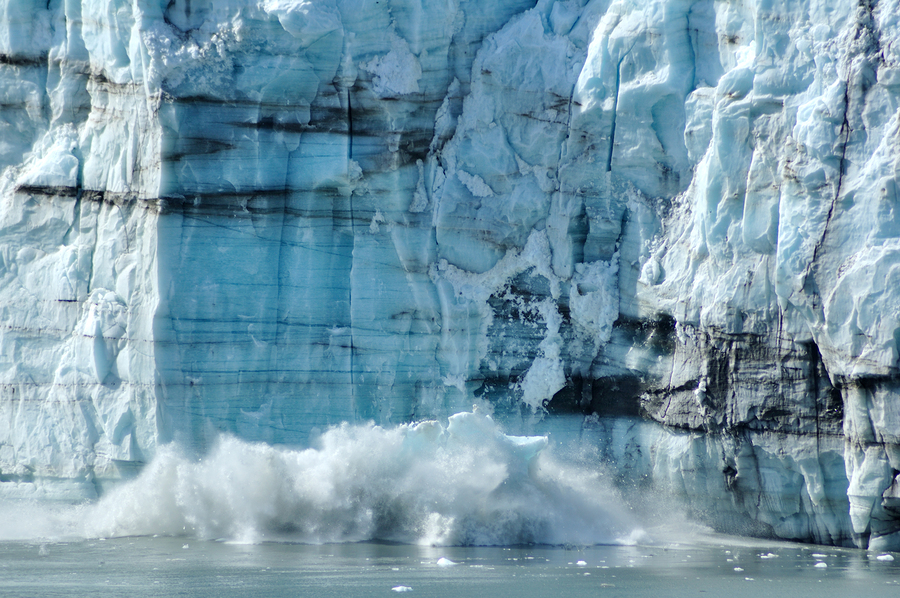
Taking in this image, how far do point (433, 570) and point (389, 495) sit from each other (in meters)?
1.87

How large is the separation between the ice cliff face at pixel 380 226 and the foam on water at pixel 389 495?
0.59m

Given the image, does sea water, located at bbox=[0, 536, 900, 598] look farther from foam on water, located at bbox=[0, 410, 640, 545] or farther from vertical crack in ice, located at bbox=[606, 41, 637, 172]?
vertical crack in ice, located at bbox=[606, 41, 637, 172]

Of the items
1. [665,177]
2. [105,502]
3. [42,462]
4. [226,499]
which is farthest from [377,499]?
[665,177]

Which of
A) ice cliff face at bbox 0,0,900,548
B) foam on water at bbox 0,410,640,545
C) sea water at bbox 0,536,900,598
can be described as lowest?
sea water at bbox 0,536,900,598

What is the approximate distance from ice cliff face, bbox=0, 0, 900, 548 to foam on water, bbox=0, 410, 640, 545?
0.59 meters

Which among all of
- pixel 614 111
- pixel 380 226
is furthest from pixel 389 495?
pixel 614 111

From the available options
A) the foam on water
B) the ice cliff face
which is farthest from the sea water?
the ice cliff face

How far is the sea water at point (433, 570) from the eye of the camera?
6918mm

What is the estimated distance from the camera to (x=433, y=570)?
25.5ft

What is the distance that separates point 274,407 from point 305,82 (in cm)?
334

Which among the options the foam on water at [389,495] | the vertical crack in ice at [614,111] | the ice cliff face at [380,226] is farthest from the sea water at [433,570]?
the vertical crack in ice at [614,111]

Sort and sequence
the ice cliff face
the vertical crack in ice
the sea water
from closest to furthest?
the sea water
the ice cliff face
the vertical crack in ice

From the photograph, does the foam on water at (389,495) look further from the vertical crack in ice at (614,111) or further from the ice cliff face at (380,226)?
the vertical crack in ice at (614,111)

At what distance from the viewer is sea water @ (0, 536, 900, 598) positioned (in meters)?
6.92
